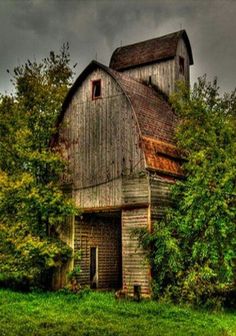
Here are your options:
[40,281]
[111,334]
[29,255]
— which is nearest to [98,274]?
[40,281]

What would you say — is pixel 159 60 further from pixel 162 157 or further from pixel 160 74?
pixel 162 157

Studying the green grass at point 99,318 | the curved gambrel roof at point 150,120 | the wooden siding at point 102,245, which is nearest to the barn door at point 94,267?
the wooden siding at point 102,245

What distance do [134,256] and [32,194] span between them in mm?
5304

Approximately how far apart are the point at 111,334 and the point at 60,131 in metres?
13.7

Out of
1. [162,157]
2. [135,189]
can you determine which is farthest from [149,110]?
[135,189]

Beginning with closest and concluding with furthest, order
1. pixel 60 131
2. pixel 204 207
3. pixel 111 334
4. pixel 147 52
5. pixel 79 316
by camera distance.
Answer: pixel 111 334 → pixel 79 316 → pixel 204 207 → pixel 60 131 → pixel 147 52

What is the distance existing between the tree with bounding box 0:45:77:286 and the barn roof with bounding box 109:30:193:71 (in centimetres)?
596

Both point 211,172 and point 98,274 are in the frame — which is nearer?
point 211,172

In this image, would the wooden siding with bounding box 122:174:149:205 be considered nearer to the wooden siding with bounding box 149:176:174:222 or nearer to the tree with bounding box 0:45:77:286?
the wooden siding with bounding box 149:176:174:222

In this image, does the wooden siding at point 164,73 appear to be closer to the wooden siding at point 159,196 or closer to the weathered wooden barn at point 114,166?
the weathered wooden barn at point 114,166

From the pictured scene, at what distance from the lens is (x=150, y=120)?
77.3ft

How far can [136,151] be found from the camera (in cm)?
2211

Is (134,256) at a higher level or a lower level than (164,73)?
lower

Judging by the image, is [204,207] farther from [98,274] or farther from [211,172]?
[98,274]
